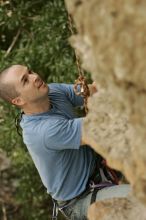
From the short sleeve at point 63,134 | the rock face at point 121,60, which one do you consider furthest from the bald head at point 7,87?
the rock face at point 121,60

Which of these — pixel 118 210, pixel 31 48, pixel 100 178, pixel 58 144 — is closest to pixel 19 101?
pixel 58 144

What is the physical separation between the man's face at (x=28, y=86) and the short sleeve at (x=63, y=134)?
22cm

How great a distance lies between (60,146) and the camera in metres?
3.47

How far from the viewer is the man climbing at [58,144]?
345cm

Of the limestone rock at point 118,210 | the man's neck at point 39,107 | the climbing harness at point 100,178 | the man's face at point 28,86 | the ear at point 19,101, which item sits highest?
the man's face at point 28,86

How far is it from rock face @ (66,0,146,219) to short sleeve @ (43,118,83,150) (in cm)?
83

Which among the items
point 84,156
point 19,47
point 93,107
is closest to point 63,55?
point 19,47

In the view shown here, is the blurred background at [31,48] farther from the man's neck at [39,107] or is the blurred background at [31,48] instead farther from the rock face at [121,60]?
the rock face at [121,60]

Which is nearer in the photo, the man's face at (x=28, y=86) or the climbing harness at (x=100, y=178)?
the man's face at (x=28, y=86)

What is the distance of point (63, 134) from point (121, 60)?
154 centimetres

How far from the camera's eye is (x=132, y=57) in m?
1.89

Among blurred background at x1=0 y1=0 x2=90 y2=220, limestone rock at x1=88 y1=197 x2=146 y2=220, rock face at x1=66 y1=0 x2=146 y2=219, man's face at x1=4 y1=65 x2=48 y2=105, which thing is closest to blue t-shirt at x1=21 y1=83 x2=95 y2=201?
man's face at x1=4 y1=65 x2=48 y2=105

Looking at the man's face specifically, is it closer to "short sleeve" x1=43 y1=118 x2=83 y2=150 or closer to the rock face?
"short sleeve" x1=43 y1=118 x2=83 y2=150

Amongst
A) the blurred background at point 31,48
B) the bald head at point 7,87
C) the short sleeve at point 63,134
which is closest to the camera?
the short sleeve at point 63,134
